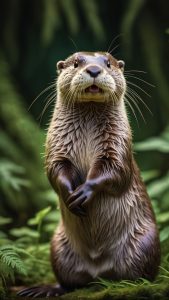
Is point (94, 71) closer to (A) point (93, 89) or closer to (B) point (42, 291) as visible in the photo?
(A) point (93, 89)

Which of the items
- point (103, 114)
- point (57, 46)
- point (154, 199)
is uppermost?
point (57, 46)

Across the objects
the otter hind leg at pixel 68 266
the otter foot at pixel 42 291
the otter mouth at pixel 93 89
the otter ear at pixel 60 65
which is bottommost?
the otter foot at pixel 42 291

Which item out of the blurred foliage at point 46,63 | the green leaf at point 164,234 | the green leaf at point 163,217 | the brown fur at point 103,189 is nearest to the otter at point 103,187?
the brown fur at point 103,189

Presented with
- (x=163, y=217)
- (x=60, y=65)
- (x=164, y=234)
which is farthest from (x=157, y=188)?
(x=60, y=65)

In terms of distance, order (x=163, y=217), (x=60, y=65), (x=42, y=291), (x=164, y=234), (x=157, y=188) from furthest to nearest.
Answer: (x=157, y=188) → (x=163, y=217) → (x=164, y=234) → (x=60, y=65) → (x=42, y=291)

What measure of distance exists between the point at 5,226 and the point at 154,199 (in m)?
1.98

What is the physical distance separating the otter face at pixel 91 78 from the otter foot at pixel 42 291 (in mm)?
1410

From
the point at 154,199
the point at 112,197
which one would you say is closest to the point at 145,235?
the point at 112,197

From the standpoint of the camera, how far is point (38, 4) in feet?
34.0

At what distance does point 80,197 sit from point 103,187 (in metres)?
0.21

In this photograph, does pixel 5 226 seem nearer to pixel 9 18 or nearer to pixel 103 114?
pixel 9 18

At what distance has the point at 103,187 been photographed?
612 cm

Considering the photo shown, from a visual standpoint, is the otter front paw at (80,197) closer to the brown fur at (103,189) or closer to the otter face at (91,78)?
the brown fur at (103,189)

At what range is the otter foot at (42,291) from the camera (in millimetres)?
6352
